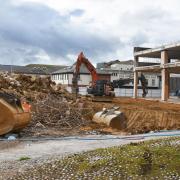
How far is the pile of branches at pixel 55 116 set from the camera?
22578 mm

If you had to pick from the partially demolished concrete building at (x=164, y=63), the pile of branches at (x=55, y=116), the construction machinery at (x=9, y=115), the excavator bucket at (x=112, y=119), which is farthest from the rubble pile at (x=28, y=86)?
the partially demolished concrete building at (x=164, y=63)

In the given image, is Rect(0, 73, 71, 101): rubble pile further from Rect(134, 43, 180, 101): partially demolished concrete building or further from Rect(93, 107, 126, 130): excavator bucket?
Rect(134, 43, 180, 101): partially demolished concrete building

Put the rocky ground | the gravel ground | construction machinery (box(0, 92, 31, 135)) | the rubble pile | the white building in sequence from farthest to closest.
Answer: the white building, the rubble pile, construction machinery (box(0, 92, 31, 135)), the gravel ground, the rocky ground

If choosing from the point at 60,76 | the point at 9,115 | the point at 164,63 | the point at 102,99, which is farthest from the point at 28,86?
the point at 60,76

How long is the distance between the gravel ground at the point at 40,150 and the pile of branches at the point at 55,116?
4.56m

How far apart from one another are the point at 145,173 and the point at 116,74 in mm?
91859

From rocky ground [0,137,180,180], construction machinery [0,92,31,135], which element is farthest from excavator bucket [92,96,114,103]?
rocky ground [0,137,180,180]

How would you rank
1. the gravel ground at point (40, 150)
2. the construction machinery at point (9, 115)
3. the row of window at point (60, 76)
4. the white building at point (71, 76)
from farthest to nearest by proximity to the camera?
the row of window at point (60, 76) < the white building at point (71, 76) < the construction machinery at point (9, 115) < the gravel ground at point (40, 150)

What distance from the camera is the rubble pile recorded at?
29891 mm

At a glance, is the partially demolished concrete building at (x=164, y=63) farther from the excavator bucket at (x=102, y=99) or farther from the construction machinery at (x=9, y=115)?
the construction machinery at (x=9, y=115)

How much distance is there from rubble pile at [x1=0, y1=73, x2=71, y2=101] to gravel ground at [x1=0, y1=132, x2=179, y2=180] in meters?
12.1

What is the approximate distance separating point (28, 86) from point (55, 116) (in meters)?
11.3

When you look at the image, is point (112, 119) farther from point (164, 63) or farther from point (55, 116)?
point (164, 63)

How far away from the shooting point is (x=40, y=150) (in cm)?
1514
